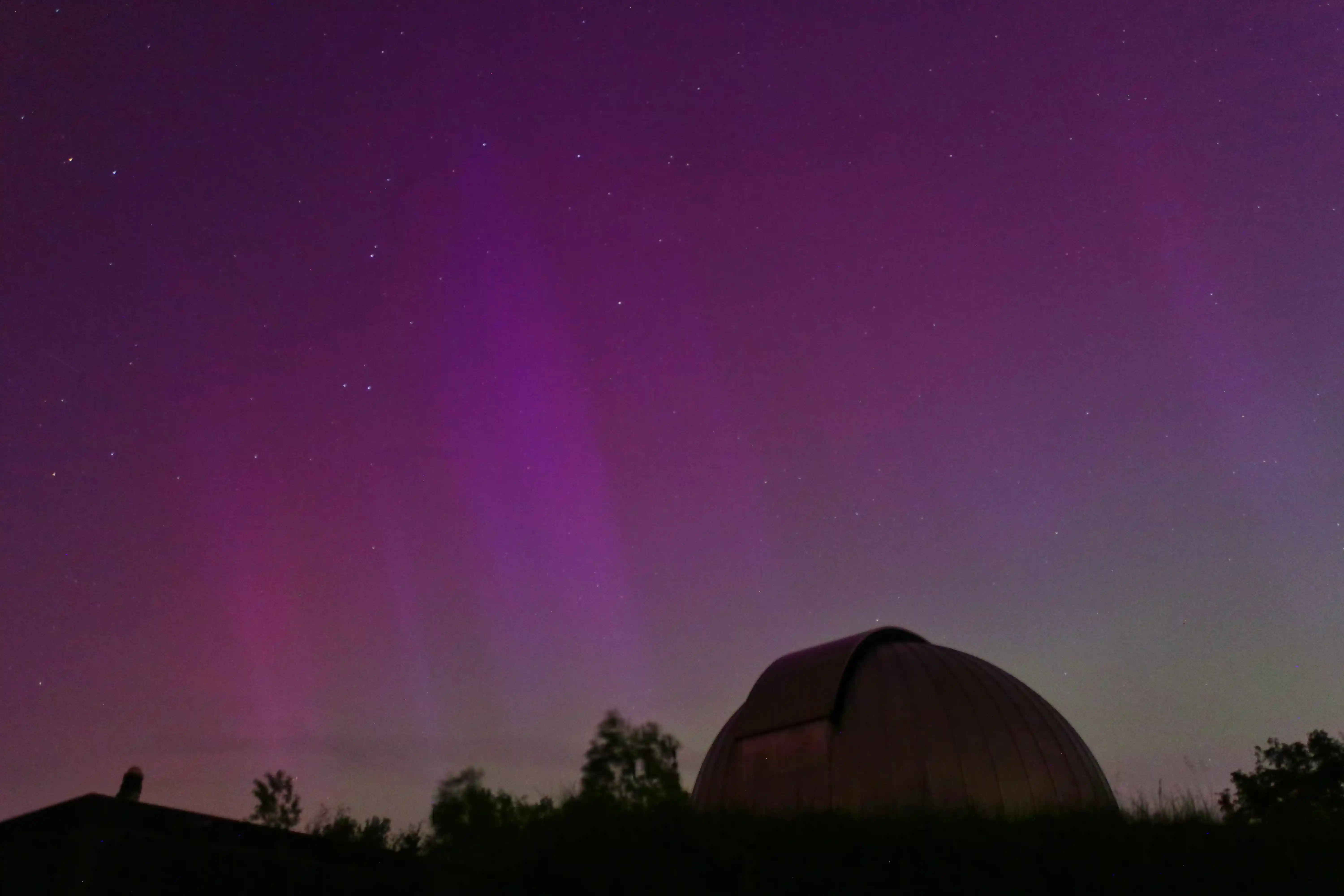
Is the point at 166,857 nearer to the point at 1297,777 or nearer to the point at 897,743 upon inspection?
the point at 897,743

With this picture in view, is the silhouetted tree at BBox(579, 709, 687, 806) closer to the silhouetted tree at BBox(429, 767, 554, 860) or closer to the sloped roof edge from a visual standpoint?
the silhouetted tree at BBox(429, 767, 554, 860)

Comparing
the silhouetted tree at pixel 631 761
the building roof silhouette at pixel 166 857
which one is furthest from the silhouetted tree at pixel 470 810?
→ the building roof silhouette at pixel 166 857

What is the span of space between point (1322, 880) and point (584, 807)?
932cm

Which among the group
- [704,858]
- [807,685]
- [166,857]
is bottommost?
[704,858]

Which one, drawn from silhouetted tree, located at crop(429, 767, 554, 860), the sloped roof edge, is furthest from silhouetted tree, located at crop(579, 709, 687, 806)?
the sloped roof edge

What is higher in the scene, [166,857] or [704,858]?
[166,857]

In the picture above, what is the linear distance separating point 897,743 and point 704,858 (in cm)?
471

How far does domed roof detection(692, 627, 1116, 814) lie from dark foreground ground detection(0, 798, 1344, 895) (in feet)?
5.67

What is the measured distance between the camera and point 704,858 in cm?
1148

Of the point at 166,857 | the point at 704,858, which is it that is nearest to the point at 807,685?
the point at 704,858

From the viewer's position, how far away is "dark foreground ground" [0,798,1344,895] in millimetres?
10734

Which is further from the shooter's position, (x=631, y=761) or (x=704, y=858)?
(x=631, y=761)

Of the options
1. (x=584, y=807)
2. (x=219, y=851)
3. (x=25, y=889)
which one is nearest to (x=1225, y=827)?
(x=584, y=807)

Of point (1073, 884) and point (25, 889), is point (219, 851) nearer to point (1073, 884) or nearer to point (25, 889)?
point (25, 889)
